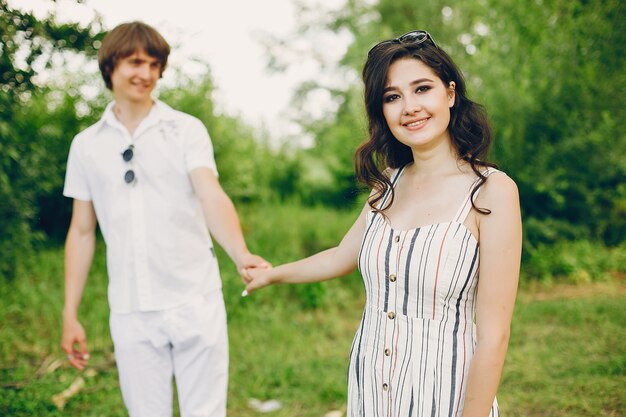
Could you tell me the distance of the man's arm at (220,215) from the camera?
2.84m

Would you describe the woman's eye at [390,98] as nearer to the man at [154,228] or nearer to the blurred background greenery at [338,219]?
the man at [154,228]

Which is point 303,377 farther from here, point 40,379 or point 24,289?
point 24,289

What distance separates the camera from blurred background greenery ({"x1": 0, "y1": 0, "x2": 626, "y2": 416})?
170 inches

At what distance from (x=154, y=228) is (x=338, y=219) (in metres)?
6.19

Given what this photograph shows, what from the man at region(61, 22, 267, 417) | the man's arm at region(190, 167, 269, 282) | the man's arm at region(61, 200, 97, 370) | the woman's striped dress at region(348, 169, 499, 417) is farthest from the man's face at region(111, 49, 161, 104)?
the woman's striped dress at region(348, 169, 499, 417)

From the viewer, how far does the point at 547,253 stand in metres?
8.11

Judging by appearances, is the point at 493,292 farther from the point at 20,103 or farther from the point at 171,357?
the point at 20,103

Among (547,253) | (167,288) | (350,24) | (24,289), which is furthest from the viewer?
(350,24)

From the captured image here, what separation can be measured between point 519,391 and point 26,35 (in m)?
3.86

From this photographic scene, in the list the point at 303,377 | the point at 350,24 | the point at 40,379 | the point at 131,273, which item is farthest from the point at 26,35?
the point at 350,24

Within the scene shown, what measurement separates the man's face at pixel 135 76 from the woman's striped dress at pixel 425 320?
4.70 feet

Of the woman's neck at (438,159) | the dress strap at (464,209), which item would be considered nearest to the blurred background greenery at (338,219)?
the woman's neck at (438,159)

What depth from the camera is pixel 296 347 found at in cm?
560

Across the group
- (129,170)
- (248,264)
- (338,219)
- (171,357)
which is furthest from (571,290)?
(129,170)
